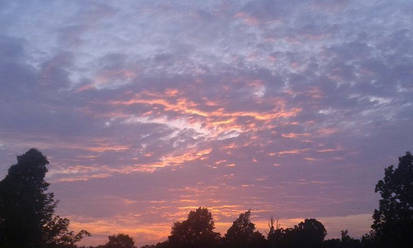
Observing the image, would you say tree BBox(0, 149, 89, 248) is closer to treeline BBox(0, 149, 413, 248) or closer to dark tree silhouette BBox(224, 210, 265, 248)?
treeline BBox(0, 149, 413, 248)

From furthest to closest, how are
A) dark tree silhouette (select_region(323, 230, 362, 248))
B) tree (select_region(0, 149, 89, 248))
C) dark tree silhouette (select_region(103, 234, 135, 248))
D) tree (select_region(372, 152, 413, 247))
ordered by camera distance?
1. dark tree silhouette (select_region(103, 234, 135, 248))
2. dark tree silhouette (select_region(323, 230, 362, 248))
3. tree (select_region(372, 152, 413, 247))
4. tree (select_region(0, 149, 89, 248))

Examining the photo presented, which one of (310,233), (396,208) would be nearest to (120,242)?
(310,233)

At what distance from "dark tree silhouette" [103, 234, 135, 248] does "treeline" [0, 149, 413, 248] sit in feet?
96.7

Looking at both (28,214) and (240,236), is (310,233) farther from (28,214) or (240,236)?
(28,214)

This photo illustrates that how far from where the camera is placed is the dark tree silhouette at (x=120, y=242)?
132 m

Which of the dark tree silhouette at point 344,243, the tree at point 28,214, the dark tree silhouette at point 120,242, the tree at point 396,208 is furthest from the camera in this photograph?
the dark tree silhouette at point 120,242

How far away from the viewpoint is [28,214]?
129 ft

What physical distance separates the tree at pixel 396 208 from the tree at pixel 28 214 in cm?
3959

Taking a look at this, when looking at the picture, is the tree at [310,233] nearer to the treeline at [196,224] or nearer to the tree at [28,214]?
the treeline at [196,224]

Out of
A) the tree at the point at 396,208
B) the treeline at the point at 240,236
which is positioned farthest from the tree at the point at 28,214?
the treeline at the point at 240,236

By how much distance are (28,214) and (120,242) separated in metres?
100

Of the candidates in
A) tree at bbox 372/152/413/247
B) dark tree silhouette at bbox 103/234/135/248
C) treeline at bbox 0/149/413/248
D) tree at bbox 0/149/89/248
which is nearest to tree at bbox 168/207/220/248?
treeline at bbox 0/149/413/248

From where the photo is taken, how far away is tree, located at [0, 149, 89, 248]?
39000 millimetres

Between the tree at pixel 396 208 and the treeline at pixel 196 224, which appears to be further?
the tree at pixel 396 208
